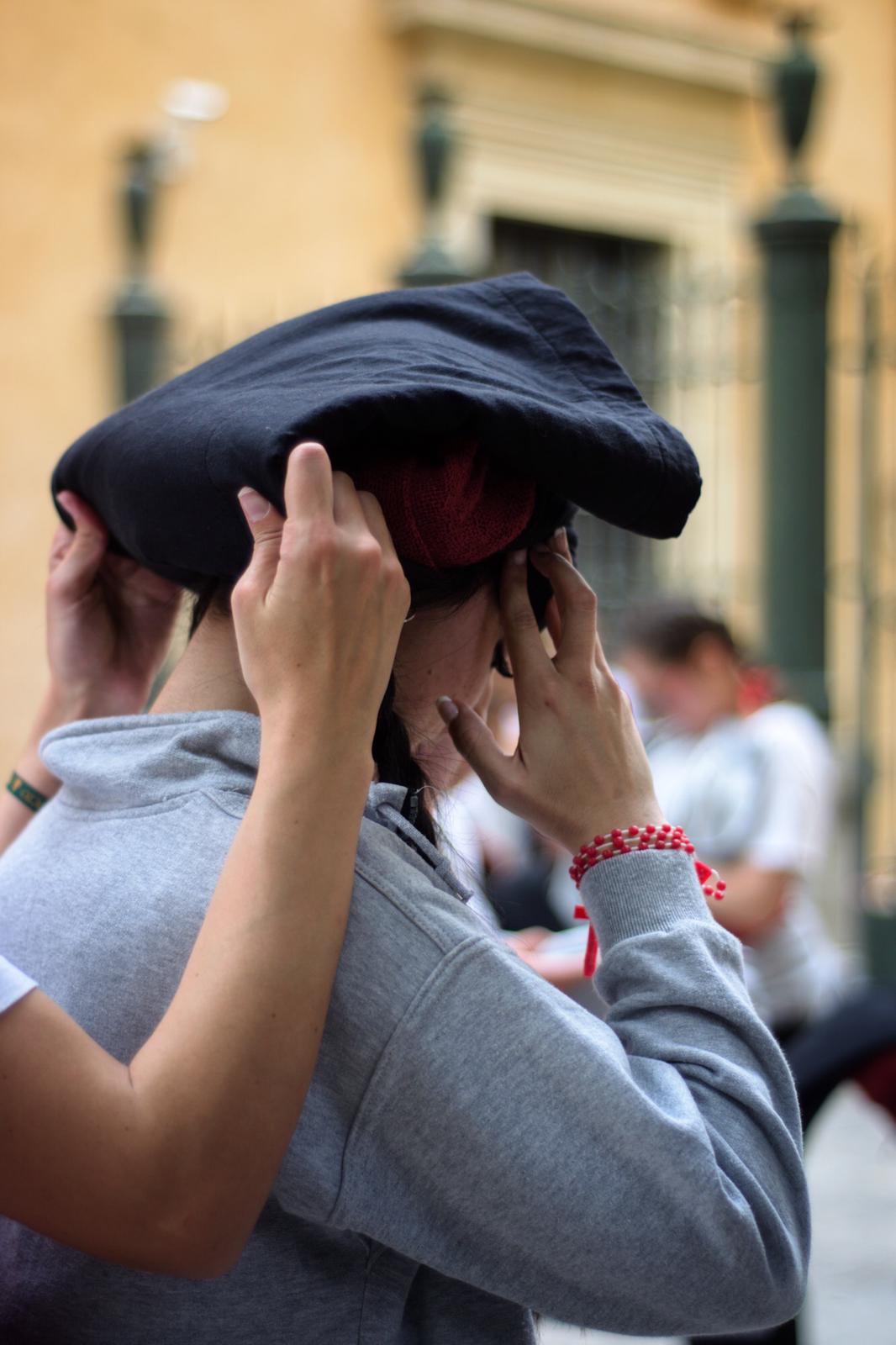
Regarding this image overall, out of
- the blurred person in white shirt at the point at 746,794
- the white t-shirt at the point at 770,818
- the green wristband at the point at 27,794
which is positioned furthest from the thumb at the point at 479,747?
the white t-shirt at the point at 770,818

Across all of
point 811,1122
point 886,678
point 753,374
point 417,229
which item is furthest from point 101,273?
point 811,1122

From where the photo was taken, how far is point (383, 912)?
108cm

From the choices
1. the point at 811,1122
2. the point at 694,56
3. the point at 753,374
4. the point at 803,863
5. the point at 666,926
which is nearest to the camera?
the point at 666,926

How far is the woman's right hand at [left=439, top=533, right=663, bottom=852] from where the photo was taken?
128cm

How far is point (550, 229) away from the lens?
30.2 ft

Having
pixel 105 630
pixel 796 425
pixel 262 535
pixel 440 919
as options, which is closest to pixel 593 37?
pixel 796 425

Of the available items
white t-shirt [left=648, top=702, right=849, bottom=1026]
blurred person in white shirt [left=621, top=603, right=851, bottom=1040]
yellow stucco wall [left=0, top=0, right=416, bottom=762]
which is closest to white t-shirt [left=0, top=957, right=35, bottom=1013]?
blurred person in white shirt [left=621, top=603, right=851, bottom=1040]

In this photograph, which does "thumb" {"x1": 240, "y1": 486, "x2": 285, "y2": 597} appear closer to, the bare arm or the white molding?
the bare arm

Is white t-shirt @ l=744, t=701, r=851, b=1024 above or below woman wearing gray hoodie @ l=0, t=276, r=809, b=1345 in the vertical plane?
below

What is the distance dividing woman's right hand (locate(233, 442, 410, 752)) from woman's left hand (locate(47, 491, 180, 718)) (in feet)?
1.72

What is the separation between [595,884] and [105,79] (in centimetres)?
742

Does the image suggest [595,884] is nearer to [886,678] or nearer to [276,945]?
[276,945]

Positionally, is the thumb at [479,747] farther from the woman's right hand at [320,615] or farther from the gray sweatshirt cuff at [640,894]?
the woman's right hand at [320,615]

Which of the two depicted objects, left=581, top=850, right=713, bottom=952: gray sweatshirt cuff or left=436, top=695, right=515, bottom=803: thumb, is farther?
left=436, top=695, right=515, bottom=803: thumb
